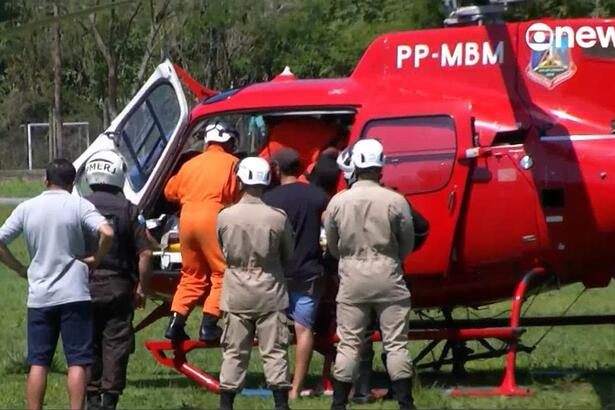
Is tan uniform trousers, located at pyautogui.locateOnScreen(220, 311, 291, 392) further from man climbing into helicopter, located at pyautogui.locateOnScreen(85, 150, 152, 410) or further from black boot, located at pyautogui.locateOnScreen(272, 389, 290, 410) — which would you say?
man climbing into helicopter, located at pyautogui.locateOnScreen(85, 150, 152, 410)

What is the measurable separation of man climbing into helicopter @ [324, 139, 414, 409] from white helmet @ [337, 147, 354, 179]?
0.31 metres

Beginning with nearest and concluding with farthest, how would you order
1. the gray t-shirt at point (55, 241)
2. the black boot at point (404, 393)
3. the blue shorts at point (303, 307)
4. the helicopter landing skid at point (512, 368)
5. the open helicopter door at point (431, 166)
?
the gray t-shirt at point (55, 241), the black boot at point (404, 393), the helicopter landing skid at point (512, 368), the blue shorts at point (303, 307), the open helicopter door at point (431, 166)

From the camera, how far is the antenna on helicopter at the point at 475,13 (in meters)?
11.6

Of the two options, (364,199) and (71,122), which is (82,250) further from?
(71,122)

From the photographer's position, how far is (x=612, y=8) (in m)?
19.9

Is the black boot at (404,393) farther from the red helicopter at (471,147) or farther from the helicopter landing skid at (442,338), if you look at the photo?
the red helicopter at (471,147)

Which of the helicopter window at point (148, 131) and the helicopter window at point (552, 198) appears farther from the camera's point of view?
the helicopter window at point (148, 131)

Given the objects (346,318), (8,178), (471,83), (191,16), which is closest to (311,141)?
(471,83)

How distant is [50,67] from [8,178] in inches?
227

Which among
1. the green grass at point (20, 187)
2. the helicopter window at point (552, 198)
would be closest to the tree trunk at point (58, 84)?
the green grass at point (20, 187)

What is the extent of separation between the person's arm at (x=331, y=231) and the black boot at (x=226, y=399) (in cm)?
120

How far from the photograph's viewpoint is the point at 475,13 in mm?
11750

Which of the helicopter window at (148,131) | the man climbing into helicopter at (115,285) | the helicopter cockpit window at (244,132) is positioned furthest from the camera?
the helicopter window at (148,131)

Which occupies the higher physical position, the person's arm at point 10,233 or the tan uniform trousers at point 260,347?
the person's arm at point 10,233
